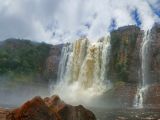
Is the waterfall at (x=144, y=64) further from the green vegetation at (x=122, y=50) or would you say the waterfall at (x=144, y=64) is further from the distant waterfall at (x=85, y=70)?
the distant waterfall at (x=85, y=70)

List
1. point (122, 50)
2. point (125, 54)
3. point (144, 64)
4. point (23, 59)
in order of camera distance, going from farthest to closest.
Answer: point (23, 59) → point (122, 50) → point (125, 54) → point (144, 64)

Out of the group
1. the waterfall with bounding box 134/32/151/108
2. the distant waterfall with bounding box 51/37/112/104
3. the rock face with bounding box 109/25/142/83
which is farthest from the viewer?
the distant waterfall with bounding box 51/37/112/104

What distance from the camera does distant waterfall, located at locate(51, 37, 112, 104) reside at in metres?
92.6

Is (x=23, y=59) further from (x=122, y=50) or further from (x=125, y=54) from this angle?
(x=125, y=54)

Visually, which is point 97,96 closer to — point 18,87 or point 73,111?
point 18,87

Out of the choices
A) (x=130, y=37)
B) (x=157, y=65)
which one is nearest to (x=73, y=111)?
(x=157, y=65)

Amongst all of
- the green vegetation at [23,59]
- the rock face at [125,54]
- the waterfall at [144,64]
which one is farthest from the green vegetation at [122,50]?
the green vegetation at [23,59]

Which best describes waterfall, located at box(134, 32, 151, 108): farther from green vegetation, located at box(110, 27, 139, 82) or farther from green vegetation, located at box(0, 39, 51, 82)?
green vegetation, located at box(0, 39, 51, 82)

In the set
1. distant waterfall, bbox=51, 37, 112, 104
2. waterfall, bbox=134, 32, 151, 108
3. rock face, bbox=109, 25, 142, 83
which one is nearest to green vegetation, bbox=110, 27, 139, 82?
rock face, bbox=109, 25, 142, 83

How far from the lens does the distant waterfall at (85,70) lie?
92.6 metres

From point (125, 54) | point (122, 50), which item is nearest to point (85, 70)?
point (122, 50)

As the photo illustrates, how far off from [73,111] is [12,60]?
87.7 m

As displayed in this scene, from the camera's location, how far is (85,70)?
315ft

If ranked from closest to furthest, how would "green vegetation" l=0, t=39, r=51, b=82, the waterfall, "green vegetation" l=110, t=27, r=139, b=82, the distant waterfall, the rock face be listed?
the waterfall, the rock face, "green vegetation" l=110, t=27, r=139, b=82, the distant waterfall, "green vegetation" l=0, t=39, r=51, b=82
